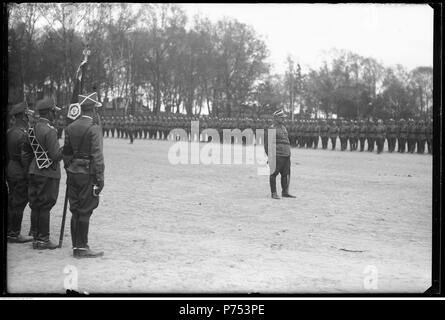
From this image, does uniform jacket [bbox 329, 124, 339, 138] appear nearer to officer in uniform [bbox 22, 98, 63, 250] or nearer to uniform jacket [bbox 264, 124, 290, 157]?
uniform jacket [bbox 264, 124, 290, 157]

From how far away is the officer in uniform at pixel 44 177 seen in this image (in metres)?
6.21

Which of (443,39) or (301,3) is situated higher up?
(301,3)

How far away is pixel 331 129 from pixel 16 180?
2153 centimetres

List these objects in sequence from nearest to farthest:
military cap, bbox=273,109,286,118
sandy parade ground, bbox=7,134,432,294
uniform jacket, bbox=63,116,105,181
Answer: sandy parade ground, bbox=7,134,432,294 → uniform jacket, bbox=63,116,105,181 → military cap, bbox=273,109,286,118

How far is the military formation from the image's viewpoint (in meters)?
5.92

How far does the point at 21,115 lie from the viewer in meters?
6.87

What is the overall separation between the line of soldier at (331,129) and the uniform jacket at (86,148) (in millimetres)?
18247

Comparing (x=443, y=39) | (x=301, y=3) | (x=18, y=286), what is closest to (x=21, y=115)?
(x=18, y=286)

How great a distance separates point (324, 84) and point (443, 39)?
30447mm

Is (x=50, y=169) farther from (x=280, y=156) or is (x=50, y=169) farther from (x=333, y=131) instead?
(x=333, y=131)

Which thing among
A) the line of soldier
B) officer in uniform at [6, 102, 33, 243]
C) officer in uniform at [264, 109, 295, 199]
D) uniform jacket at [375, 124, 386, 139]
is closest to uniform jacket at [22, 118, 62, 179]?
officer in uniform at [6, 102, 33, 243]
